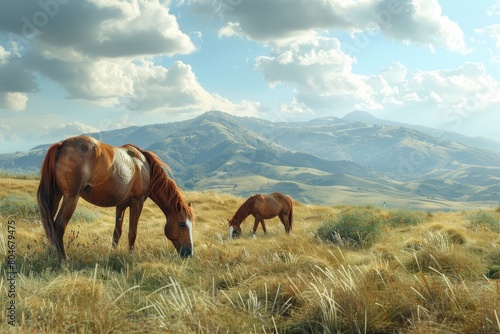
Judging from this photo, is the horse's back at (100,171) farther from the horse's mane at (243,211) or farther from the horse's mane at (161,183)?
the horse's mane at (243,211)

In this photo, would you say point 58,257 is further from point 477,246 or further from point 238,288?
point 477,246

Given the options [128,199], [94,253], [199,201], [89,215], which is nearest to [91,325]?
[94,253]

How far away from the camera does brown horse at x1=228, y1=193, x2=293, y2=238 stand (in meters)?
13.5

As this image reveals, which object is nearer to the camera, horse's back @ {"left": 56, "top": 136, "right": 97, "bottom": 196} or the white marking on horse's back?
horse's back @ {"left": 56, "top": 136, "right": 97, "bottom": 196}

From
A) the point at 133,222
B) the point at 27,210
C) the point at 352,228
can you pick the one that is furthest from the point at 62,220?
the point at 27,210

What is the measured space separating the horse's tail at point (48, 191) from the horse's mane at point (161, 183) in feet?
6.79

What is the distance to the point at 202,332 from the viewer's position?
3209 millimetres

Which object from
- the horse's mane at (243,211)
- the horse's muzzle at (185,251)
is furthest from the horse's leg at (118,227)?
the horse's mane at (243,211)

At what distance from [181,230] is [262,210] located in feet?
20.8

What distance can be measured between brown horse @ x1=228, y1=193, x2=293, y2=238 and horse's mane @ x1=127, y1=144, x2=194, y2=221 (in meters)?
4.83

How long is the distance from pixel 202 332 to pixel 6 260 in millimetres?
4722

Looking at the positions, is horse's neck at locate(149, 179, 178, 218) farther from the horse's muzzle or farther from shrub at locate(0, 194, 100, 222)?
shrub at locate(0, 194, 100, 222)

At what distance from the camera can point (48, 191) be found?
6.55 metres

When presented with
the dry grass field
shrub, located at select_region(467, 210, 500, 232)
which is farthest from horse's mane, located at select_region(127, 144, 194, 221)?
shrub, located at select_region(467, 210, 500, 232)
